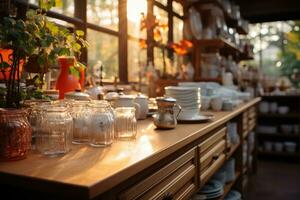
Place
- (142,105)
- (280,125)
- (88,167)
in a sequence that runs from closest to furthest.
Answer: (88,167), (142,105), (280,125)

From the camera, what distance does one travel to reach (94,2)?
322 cm

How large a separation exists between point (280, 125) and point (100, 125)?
4.68 m

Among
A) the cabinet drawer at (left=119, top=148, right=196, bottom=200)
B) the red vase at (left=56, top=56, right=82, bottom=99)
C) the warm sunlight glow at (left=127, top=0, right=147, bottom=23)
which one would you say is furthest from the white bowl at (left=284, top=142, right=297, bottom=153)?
the red vase at (left=56, top=56, right=82, bottom=99)

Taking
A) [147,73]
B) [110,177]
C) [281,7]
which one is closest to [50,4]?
[110,177]

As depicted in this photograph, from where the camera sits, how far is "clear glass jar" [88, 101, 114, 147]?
3.79ft

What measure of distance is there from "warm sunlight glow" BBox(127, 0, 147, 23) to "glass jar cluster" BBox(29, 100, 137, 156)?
1934 mm

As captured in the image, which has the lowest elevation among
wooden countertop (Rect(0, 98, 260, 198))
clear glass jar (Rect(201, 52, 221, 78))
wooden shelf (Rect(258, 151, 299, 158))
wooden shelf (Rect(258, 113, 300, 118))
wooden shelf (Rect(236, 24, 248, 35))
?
wooden shelf (Rect(258, 151, 299, 158))

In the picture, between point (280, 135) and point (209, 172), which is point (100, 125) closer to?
point (209, 172)

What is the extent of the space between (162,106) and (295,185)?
2.95m

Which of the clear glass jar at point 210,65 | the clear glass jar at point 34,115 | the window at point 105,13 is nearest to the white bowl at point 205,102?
the window at point 105,13

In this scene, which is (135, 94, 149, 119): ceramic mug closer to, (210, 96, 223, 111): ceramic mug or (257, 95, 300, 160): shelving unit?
(210, 96, 223, 111): ceramic mug

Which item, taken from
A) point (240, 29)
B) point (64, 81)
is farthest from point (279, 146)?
point (64, 81)

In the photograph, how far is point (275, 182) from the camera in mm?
3953

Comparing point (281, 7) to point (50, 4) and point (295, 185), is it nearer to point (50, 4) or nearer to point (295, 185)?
point (295, 185)
